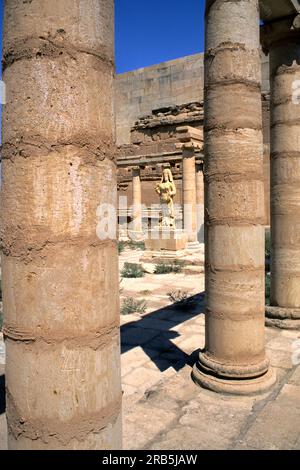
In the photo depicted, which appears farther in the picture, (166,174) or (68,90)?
(166,174)

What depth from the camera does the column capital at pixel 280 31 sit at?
5.86 meters

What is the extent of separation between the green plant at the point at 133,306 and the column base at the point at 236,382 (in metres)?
3.77

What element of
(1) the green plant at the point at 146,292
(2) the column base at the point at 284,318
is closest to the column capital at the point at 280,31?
(2) the column base at the point at 284,318

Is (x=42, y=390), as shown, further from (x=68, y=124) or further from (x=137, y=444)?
(x=137, y=444)

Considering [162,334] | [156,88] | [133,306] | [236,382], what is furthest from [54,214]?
[156,88]

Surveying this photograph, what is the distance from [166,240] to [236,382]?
35.3ft

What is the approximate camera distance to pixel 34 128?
188 cm

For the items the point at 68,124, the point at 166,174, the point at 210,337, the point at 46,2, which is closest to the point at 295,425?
the point at 210,337

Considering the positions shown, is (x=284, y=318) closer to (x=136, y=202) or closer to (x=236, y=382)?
(x=236, y=382)

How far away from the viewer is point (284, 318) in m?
6.20

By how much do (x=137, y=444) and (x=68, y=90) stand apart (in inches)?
102

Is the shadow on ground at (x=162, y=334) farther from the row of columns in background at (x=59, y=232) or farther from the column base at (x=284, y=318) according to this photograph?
the row of columns in background at (x=59, y=232)

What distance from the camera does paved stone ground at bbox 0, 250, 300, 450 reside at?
3133 millimetres

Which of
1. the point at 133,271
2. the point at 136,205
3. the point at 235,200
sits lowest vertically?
the point at 133,271
